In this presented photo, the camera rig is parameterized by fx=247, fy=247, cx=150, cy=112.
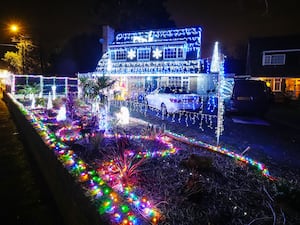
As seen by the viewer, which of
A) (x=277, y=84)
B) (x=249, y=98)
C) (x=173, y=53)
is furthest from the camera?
(x=277, y=84)

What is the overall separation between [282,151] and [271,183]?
9.11 feet

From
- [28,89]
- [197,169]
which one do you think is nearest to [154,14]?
[28,89]

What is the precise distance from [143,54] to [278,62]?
14.0 meters

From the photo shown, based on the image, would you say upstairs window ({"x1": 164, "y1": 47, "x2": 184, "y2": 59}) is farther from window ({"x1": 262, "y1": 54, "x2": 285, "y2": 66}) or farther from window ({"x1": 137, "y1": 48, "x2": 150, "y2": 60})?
window ({"x1": 262, "y1": 54, "x2": 285, "y2": 66})

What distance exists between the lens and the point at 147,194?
150 inches

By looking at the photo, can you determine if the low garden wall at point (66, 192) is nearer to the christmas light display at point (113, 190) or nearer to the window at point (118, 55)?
the christmas light display at point (113, 190)

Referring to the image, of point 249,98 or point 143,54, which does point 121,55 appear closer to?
Result: point 143,54

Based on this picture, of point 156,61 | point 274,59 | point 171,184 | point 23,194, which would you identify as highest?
point 274,59

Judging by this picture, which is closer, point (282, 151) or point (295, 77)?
point (282, 151)

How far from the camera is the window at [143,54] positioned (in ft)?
78.3

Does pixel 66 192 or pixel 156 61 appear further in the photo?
pixel 156 61

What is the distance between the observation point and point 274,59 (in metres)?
25.8

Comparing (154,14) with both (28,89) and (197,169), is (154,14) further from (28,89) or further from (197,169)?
(197,169)

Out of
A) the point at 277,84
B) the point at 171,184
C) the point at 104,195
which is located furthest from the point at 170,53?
the point at 104,195
